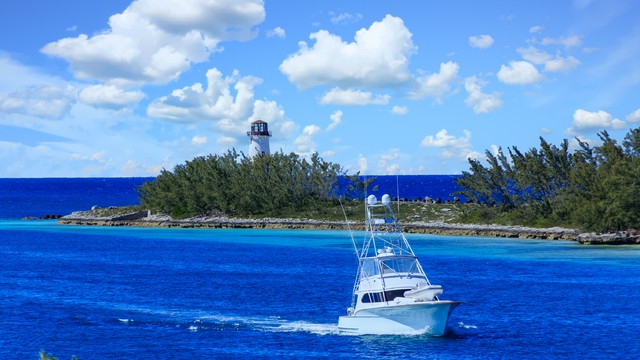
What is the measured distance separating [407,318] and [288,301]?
13.4 meters

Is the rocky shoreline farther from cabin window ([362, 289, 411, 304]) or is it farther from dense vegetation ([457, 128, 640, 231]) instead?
cabin window ([362, 289, 411, 304])

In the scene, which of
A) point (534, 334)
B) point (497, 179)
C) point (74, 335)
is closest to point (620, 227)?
point (497, 179)

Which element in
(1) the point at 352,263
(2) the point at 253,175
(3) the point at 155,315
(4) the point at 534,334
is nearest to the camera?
(4) the point at 534,334

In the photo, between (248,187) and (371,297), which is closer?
(371,297)

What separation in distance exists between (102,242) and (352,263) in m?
41.5

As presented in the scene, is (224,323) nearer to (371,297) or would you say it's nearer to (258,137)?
(371,297)

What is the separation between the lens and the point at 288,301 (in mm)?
48281

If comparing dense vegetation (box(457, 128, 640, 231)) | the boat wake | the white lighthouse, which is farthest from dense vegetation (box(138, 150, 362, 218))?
the boat wake

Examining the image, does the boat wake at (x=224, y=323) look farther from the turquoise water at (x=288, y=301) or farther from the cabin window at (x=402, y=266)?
the cabin window at (x=402, y=266)

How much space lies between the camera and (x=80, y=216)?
5344 inches

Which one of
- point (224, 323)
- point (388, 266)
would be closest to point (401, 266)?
point (388, 266)

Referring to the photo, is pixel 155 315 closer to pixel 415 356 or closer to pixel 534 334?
pixel 415 356

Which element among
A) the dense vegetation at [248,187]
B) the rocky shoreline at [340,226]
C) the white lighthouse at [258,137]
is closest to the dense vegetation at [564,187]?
the rocky shoreline at [340,226]

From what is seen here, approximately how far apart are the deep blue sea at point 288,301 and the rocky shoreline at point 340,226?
3.89m
